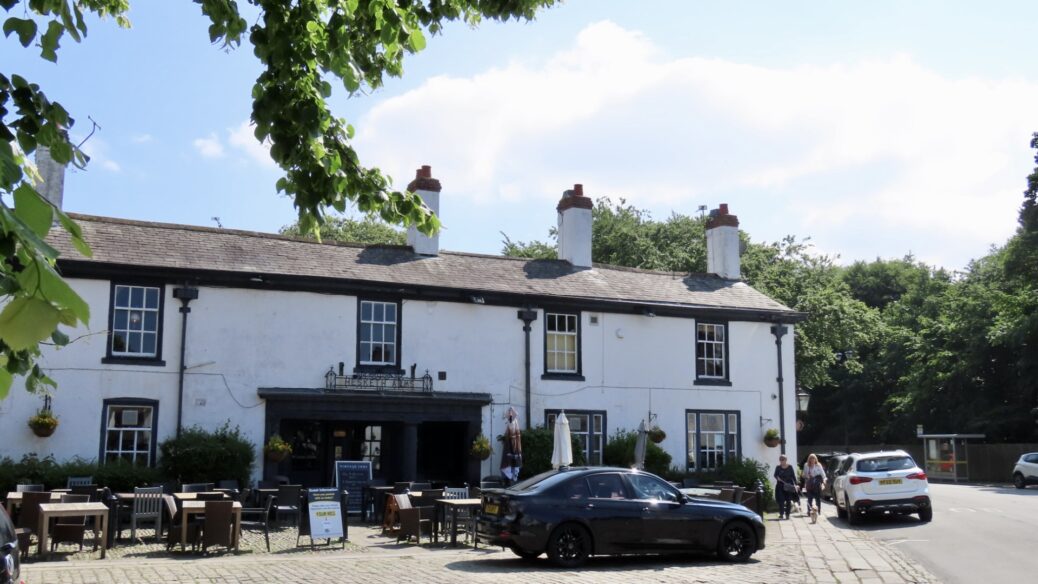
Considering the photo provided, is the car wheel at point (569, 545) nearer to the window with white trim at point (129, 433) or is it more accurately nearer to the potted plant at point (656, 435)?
the window with white trim at point (129, 433)

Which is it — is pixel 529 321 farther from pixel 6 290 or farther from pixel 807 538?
pixel 6 290

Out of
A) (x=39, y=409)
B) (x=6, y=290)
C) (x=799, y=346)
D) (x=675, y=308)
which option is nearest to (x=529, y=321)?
(x=675, y=308)

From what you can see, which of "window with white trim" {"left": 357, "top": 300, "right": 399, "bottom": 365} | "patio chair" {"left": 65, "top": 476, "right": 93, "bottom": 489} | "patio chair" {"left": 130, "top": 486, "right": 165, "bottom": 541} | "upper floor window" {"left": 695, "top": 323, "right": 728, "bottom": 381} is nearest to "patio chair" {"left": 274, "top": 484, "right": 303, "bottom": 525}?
"patio chair" {"left": 130, "top": 486, "right": 165, "bottom": 541}

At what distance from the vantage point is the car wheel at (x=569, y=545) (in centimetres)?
1395

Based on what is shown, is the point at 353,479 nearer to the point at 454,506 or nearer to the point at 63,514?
the point at 454,506

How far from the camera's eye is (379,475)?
23703mm

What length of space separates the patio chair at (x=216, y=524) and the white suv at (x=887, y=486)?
46.5 ft

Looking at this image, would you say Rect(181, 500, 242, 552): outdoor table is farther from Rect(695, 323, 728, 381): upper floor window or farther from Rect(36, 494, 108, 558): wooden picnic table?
Rect(695, 323, 728, 381): upper floor window

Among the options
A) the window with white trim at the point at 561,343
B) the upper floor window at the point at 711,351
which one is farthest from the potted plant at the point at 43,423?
the upper floor window at the point at 711,351

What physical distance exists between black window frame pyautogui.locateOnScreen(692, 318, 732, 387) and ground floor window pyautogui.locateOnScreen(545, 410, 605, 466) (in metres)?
3.41

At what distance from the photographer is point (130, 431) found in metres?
20.5

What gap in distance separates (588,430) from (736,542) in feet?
33.6

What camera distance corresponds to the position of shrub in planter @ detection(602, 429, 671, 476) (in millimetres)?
24766

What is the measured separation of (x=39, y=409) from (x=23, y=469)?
1321 mm
